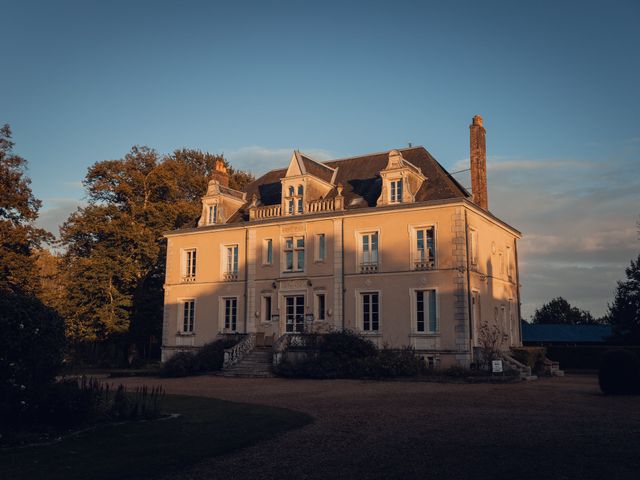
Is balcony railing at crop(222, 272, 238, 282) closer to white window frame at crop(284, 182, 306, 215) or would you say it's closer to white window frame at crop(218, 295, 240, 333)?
white window frame at crop(218, 295, 240, 333)

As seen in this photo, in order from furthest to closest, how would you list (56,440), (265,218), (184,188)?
(184,188), (265,218), (56,440)

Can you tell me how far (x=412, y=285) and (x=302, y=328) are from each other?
6.33 m

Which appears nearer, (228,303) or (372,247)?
(372,247)

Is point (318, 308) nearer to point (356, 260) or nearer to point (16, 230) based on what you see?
point (356, 260)

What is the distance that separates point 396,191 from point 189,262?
45.2 feet

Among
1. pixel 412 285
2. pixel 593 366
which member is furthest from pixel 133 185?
pixel 593 366

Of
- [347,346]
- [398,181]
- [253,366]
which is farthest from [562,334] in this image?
[253,366]

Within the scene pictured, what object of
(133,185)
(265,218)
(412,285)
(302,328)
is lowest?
(302,328)

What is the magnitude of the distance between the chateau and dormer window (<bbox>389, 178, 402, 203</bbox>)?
0.27 feet

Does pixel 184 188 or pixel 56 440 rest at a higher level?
pixel 184 188

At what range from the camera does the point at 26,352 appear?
11.1 metres

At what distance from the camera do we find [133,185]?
130 feet

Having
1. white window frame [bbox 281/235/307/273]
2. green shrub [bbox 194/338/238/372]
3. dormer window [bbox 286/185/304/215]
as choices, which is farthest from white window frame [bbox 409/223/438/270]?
green shrub [bbox 194/338/238/372]

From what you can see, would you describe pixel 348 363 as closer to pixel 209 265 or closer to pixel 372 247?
pixel 372 247
